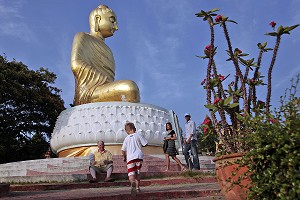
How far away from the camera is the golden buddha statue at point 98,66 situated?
46.0 ft

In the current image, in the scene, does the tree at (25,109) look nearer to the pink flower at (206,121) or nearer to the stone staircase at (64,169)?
the stone staircase at (64,169)

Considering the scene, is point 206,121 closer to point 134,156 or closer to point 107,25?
point 134,156

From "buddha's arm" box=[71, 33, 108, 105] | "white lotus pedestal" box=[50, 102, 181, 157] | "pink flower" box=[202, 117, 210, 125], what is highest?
"buddha's arm" box=[71, 33, 108, 105]

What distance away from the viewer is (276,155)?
8.55ft

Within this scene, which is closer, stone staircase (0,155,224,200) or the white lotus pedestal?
stone staircase (0,155,224,200)

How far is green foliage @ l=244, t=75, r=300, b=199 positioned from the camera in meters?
2.44

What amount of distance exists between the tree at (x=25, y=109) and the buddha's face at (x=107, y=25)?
22.1 feet

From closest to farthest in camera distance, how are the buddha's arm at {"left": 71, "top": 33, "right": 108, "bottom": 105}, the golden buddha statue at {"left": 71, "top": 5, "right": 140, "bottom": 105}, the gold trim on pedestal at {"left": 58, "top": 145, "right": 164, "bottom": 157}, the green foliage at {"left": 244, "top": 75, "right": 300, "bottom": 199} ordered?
the green foliage at {"left": 244, "top": 75, "right": 300, "bottom": 199}
the gold trim on pedestal at {"left": 58, "top": 145, "right": 164, "bottom": 157}
the golden buddha statue at {"left": 71, "top": 5, "right": 140, "bottom": 105}
the buddha's arm at {"left": 71, "top": 33, "right": 108, "bottom": 105}

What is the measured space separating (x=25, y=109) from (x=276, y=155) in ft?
70.3

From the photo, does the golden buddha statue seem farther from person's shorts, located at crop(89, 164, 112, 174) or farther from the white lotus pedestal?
person's shorts, located at crop(89, 164, 112, 174)

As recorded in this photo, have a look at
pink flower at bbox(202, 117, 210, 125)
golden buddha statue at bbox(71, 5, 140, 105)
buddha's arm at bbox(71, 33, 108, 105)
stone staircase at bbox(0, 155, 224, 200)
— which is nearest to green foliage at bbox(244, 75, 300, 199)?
stone staircase at bbox(0, 155, 224, 200)

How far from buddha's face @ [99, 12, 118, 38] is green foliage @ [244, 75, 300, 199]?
14.2 metres

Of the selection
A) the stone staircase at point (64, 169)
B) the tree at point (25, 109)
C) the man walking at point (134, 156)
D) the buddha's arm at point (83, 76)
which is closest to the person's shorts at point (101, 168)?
the stone staircase at point (64, 169)

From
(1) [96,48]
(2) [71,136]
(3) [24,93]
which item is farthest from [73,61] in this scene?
(3) [24,93]
